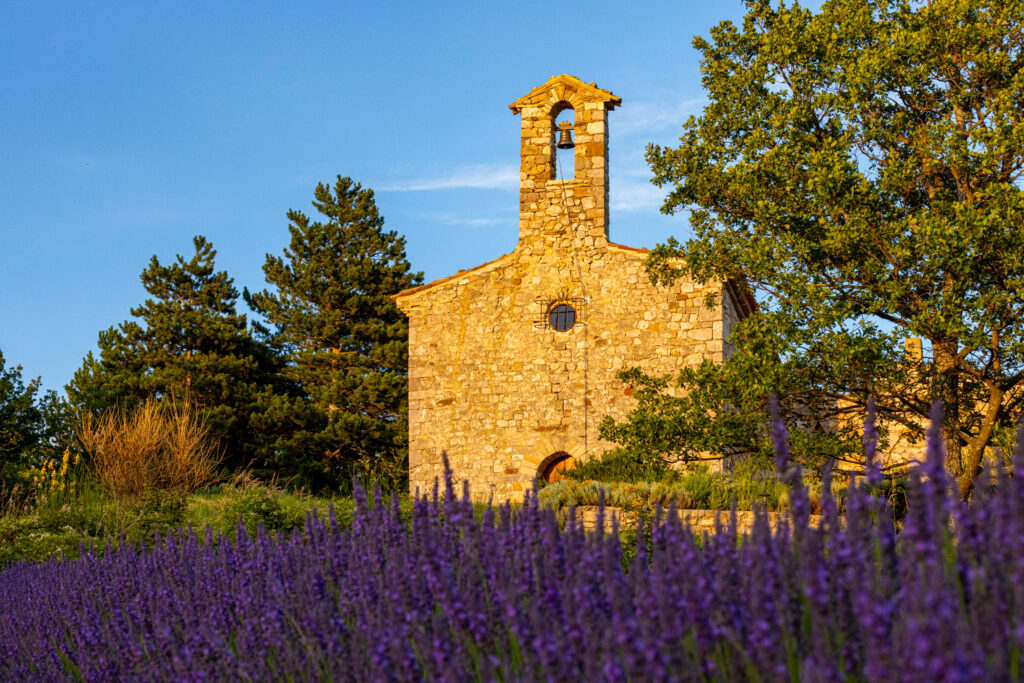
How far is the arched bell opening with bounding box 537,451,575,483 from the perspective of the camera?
16109mm

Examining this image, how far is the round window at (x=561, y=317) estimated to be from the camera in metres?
16.4

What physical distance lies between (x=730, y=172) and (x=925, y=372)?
350 centimetres

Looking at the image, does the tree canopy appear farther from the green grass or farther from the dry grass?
the dry grass

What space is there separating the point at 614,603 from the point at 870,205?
1017 cm

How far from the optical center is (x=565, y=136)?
16984mm

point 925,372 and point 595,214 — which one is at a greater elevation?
point 595,214

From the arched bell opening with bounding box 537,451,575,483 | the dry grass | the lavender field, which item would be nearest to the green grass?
the dry grass

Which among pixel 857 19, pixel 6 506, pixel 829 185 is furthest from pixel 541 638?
pixel 6 506

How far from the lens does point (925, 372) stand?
440 inches

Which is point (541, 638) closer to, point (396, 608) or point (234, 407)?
point (396, 608)

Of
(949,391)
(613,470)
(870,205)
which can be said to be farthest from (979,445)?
(613,470)

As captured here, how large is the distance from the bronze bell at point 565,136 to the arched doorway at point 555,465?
5650 mm

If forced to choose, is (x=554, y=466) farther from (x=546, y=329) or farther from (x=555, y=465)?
(x=546, y=329)

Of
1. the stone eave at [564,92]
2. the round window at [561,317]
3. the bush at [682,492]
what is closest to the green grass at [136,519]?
the bush at [682,492]
